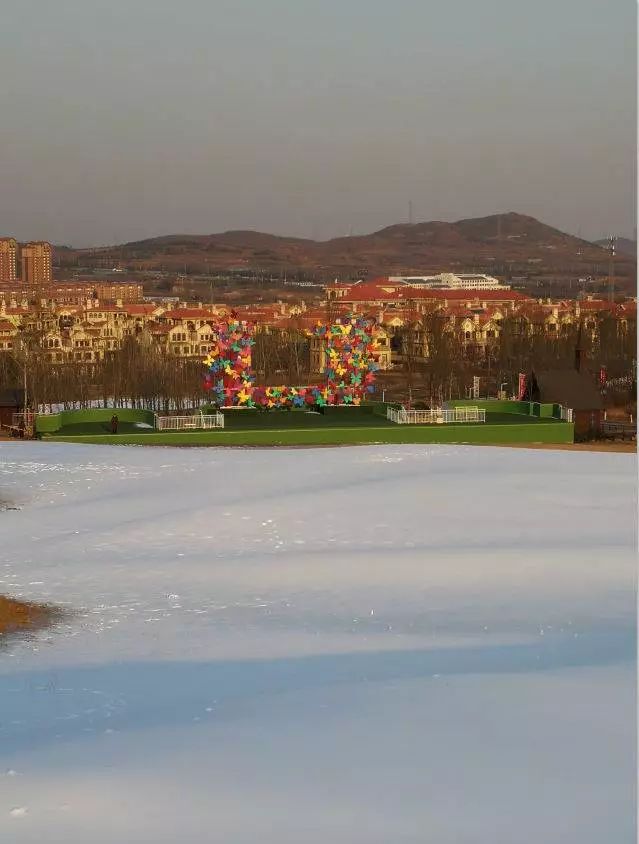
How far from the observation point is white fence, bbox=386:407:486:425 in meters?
29.0

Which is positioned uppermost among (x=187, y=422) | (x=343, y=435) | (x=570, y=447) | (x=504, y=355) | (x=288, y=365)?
(x=504, y=355)

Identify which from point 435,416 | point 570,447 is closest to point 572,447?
point 570,447

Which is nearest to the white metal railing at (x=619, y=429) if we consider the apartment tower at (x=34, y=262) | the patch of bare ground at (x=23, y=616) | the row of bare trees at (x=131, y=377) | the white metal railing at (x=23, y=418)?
the white metal railing at (x=23, y=418)

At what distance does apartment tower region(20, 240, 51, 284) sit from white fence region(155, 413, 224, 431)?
144496 mm

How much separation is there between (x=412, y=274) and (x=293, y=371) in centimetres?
11598

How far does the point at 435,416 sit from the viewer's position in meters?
29.4

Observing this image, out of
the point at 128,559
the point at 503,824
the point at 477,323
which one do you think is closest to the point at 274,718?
the point at 503,824

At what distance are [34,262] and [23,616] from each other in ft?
537

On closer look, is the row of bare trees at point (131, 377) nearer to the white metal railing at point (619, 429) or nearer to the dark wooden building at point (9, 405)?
the dark wooden building at point (9, 405)

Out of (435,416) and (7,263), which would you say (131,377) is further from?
(7,263)

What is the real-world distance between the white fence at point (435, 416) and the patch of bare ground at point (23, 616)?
17.1 meters

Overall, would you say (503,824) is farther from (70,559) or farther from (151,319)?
(151,319)

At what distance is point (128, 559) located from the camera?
14477mm

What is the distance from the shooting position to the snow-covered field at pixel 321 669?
736cm
